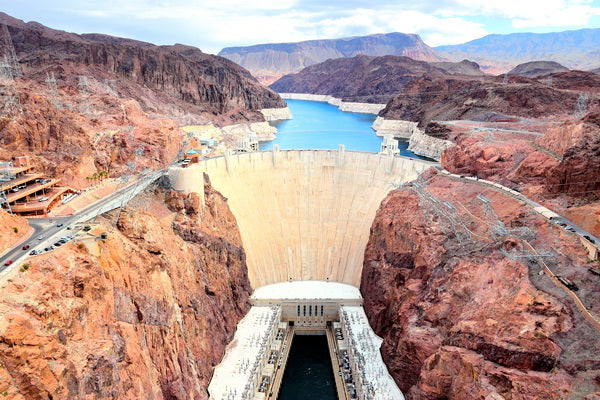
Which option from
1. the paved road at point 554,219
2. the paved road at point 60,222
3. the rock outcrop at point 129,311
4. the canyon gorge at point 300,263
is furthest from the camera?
the paved road at point 554,219

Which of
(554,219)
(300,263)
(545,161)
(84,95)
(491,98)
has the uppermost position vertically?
(84,95)

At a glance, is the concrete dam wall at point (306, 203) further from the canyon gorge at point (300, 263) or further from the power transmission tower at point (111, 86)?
the power transmission tower at point (111, 86)

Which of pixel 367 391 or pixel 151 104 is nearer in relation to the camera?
pixel 367 391

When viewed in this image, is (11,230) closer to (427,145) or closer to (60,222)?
(60,222)

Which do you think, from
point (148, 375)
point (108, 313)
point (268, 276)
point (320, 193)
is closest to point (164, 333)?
point (148, 375)

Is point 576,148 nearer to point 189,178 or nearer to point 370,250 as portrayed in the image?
point 370,250

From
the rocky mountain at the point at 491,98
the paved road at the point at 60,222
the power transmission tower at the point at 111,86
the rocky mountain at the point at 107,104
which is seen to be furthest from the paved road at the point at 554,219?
the power transmission tower at the point at 111,86

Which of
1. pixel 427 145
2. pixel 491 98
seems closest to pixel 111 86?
pixel 427 145
